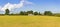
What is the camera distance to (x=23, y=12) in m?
68.3

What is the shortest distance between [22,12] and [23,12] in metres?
0.57

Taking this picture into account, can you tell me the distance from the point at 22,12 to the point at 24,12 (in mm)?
1104

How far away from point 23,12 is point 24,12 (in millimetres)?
618

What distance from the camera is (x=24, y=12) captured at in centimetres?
6862

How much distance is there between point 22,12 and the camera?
6844 cm
